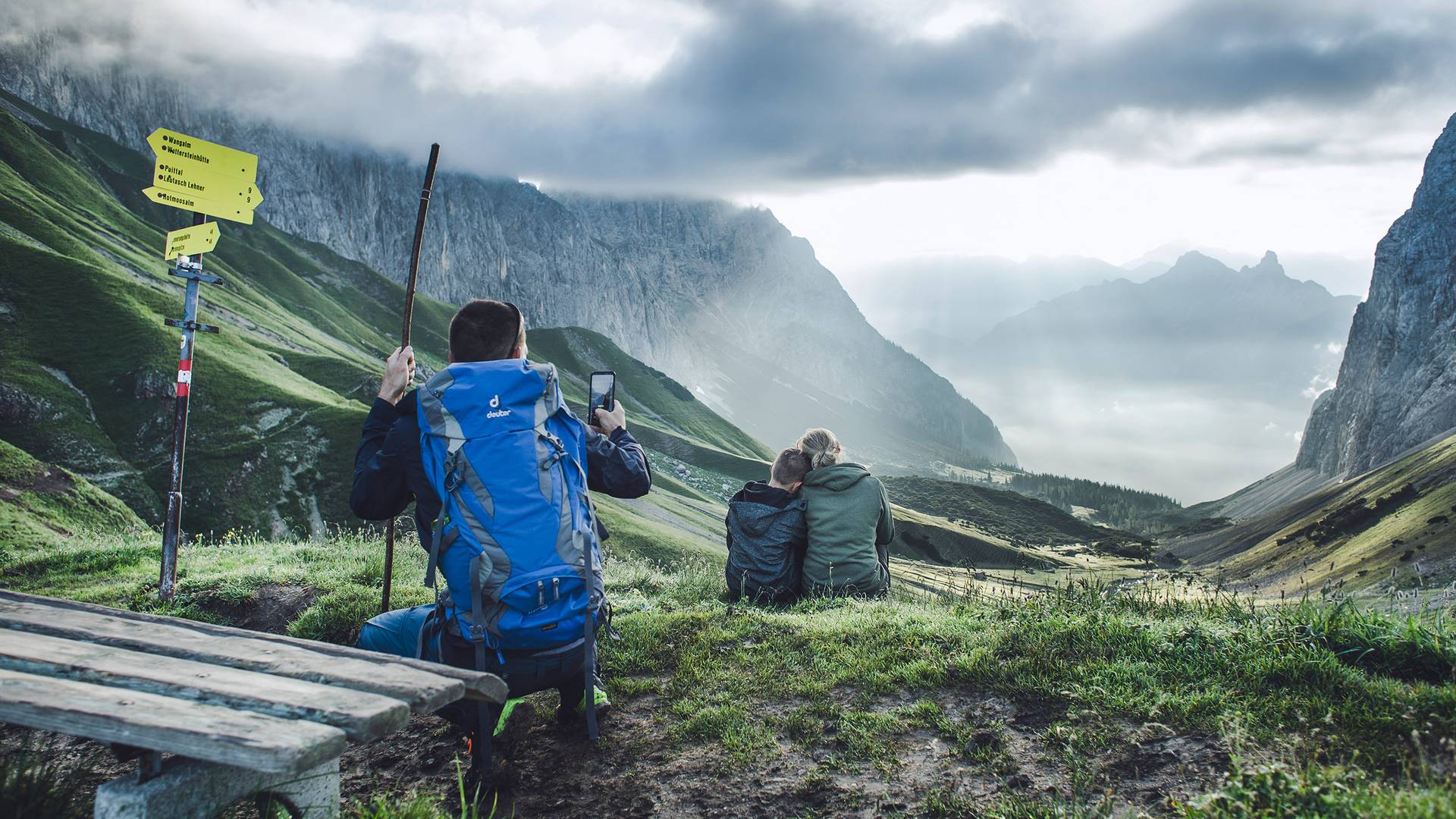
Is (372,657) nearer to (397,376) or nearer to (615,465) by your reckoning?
(615,465)

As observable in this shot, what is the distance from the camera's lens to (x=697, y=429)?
190 metres

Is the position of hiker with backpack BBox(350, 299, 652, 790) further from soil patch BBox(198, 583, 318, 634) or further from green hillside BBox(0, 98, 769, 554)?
green hillside BBox(0, 98, 769, 554)

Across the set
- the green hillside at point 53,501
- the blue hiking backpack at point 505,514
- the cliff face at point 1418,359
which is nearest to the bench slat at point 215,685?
the blue hiking backpack at point 505,514

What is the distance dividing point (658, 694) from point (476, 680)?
8.37 feet

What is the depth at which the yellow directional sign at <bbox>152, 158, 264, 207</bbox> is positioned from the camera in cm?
930

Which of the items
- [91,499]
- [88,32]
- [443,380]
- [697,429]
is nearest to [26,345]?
[91,499]

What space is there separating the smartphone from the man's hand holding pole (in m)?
1.41

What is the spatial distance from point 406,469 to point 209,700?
7.09 feet

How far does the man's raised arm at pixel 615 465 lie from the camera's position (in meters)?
5.62

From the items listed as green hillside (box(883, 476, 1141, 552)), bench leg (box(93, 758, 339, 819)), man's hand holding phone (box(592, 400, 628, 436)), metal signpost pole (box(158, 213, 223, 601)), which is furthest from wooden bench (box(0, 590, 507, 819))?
green hillside (box(883, 476, 1141, 552))

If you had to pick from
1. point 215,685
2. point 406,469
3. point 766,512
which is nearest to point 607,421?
point 406,469

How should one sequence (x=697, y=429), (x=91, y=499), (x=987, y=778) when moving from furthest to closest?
(x=697, y=429)
(x=91, y=499)
(x=987, y=778)

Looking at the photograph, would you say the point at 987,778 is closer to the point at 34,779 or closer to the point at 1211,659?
the point at 1211,659

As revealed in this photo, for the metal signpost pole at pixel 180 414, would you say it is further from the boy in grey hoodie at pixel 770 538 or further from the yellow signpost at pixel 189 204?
the boy in grey hoodie at pixel 770 538
